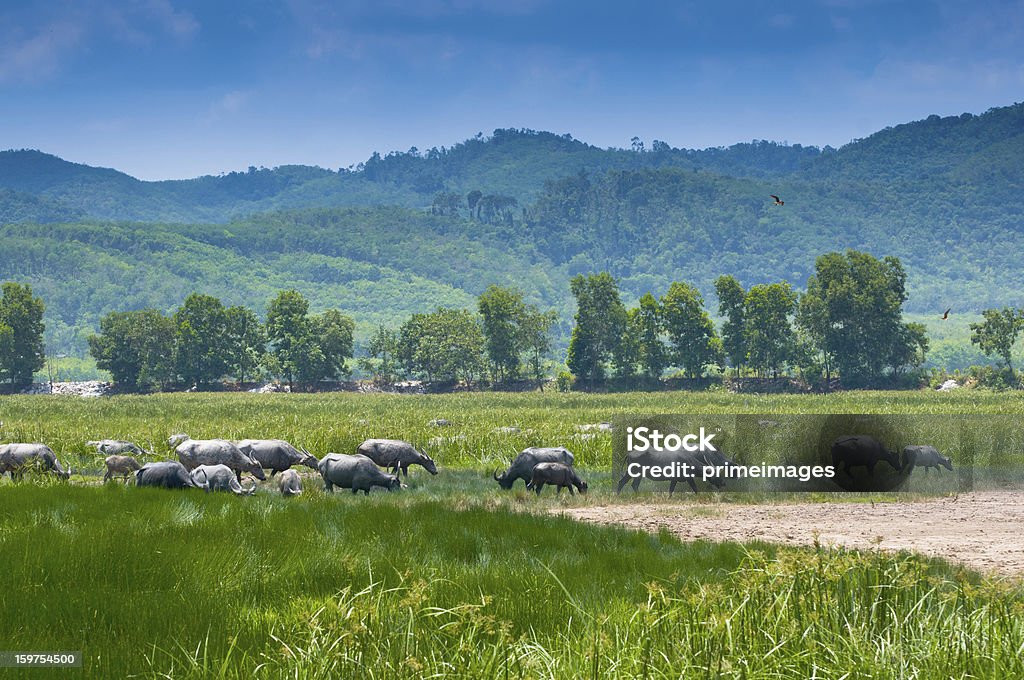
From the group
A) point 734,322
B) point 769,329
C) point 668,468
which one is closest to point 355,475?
point 668,468

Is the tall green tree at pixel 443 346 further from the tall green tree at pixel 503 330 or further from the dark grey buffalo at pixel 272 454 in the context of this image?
the dark grey buffalo at pixel 272 454

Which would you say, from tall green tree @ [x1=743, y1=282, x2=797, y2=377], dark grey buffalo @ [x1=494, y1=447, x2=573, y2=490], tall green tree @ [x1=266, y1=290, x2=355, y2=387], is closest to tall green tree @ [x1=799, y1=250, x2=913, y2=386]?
tall green tree @ [x1=743, y1=282, x2=797, y2=377]

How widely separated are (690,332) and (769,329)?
7965 mm

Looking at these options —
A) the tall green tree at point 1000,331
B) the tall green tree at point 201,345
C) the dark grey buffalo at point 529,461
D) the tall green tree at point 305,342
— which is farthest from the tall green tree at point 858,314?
the dark grey buffalo at point 529,461

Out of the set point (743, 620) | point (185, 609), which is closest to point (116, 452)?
point (185, 609)

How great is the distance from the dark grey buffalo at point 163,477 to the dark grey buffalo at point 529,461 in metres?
7.46

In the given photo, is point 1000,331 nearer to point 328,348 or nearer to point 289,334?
point 328,348

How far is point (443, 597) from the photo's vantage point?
903 cm

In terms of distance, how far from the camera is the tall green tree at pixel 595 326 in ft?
337

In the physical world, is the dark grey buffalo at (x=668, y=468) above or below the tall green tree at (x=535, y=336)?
below

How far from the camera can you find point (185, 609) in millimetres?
8156

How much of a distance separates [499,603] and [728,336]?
94.5 metres

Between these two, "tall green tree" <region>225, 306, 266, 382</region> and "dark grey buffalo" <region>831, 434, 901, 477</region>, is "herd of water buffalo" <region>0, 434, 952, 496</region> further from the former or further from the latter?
"tall green tree" <region>225, 306, 266, 382</region>

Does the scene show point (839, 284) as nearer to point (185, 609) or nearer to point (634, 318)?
point (634, 318)
